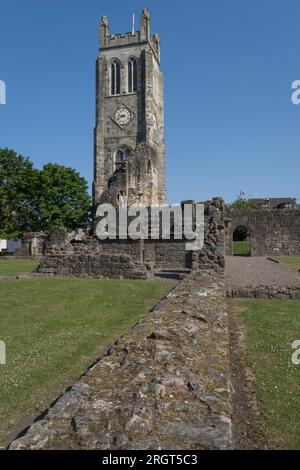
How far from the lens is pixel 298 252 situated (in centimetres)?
3195

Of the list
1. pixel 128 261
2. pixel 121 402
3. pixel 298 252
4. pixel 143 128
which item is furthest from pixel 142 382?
pixel 143 128

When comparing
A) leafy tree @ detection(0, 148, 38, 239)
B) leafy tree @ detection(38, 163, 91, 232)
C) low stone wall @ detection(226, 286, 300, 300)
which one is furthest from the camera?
leafy tree @ detection(38, 163, 91, 232)

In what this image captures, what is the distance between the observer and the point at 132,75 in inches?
2219

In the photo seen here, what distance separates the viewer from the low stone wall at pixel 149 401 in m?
2.44

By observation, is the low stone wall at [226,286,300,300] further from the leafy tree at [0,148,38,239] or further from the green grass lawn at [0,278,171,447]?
the leafy tree at [0,148,38,239]

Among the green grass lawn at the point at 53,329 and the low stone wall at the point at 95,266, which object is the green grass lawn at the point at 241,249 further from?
the green grass lawn at the point at 53,329

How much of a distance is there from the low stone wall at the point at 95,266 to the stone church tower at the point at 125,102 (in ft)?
117

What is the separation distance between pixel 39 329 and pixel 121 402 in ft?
15.8

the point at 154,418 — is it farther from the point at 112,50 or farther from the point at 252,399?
the point at 112,50

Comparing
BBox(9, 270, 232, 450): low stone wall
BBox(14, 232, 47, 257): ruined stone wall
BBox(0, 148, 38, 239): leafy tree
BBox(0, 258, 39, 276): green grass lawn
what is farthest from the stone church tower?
BBox(9, 270, 232, 450): low stone wall

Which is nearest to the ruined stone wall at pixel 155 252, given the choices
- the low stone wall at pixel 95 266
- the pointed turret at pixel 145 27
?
the low stone wall at pixel 95 266

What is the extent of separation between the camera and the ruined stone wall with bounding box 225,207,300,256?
105 ft

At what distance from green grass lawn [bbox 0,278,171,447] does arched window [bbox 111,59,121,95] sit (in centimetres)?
4889

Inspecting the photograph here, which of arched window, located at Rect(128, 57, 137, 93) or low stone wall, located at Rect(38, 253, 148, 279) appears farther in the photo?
arched window, located at Rect(128, 57, 137, 93)
